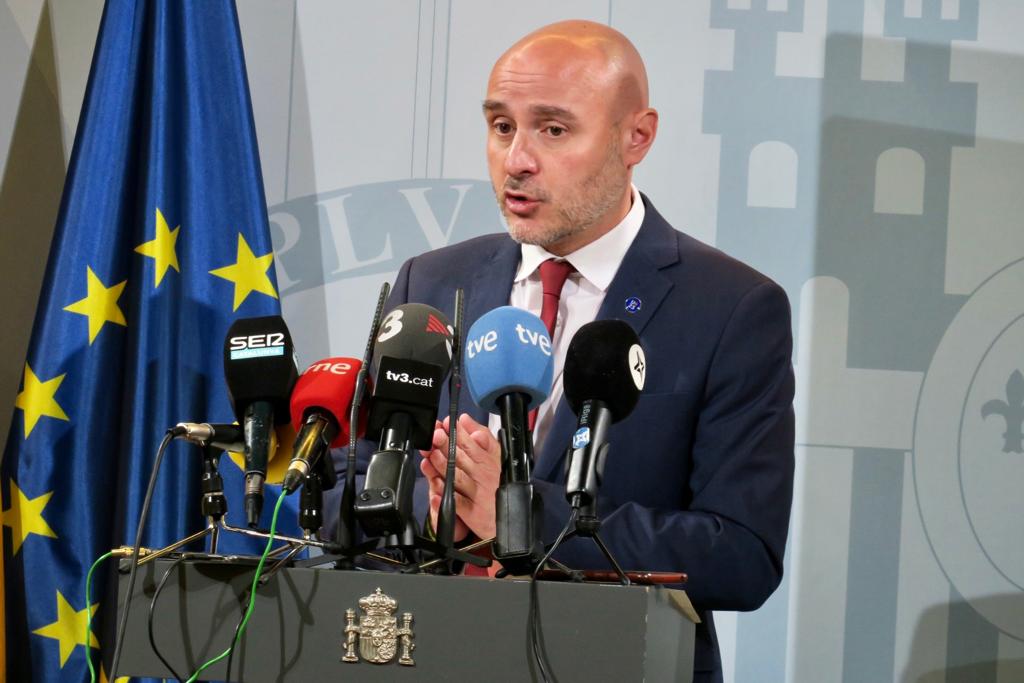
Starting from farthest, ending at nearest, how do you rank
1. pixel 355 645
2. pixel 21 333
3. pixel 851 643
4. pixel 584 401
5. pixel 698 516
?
pixel 21 333 → pixel 851 643 → pixel 698 516 → pixel 584 401 → pixel 355 645

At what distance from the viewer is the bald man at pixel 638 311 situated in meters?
2.08

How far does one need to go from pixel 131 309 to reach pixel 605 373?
77.2 inches

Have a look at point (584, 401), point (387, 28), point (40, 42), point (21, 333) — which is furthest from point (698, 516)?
point (40, 42)

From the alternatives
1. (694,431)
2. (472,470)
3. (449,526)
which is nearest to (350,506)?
(449,526)

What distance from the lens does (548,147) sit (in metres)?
2.45

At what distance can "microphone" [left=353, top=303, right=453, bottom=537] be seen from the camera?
1.31 m

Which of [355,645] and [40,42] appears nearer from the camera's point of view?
[355,645]

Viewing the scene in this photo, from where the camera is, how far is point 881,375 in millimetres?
3121

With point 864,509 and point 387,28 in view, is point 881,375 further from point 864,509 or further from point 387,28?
point 387,28

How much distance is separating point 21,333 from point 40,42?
2.62 ft

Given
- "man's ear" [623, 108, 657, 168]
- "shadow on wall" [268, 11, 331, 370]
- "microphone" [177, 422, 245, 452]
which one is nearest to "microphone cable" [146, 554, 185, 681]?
"microphone" [177, 422, 245, 452]

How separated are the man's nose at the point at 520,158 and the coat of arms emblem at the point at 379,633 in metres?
1.23
